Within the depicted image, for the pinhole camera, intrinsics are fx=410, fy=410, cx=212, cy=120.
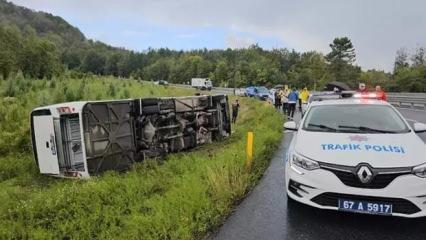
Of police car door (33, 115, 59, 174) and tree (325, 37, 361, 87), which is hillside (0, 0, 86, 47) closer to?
tree (325, 37, 361, 87)

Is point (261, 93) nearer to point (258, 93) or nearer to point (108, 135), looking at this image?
point (258, 93)

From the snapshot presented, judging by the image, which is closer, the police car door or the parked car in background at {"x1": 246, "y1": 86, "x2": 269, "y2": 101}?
the police car door

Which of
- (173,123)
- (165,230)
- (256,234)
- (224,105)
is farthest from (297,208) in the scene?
(224,105)

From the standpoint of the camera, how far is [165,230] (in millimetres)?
5066

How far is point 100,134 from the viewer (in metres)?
10.8

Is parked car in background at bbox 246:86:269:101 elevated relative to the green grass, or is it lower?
lower

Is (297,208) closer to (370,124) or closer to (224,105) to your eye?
(370,124)

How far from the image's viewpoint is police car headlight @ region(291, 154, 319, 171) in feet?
17.6

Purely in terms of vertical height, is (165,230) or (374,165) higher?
(374,165)

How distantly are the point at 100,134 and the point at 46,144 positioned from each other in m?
1.44

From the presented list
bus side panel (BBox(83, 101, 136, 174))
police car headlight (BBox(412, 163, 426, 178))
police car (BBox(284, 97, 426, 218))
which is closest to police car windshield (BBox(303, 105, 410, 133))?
police car (BBox(284, 97, 426, 218))

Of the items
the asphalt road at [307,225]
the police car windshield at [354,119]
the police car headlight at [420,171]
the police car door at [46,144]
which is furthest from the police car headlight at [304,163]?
the police car door at [46,144]

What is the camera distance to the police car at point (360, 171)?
500 centimetres

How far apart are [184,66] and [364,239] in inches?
4490
